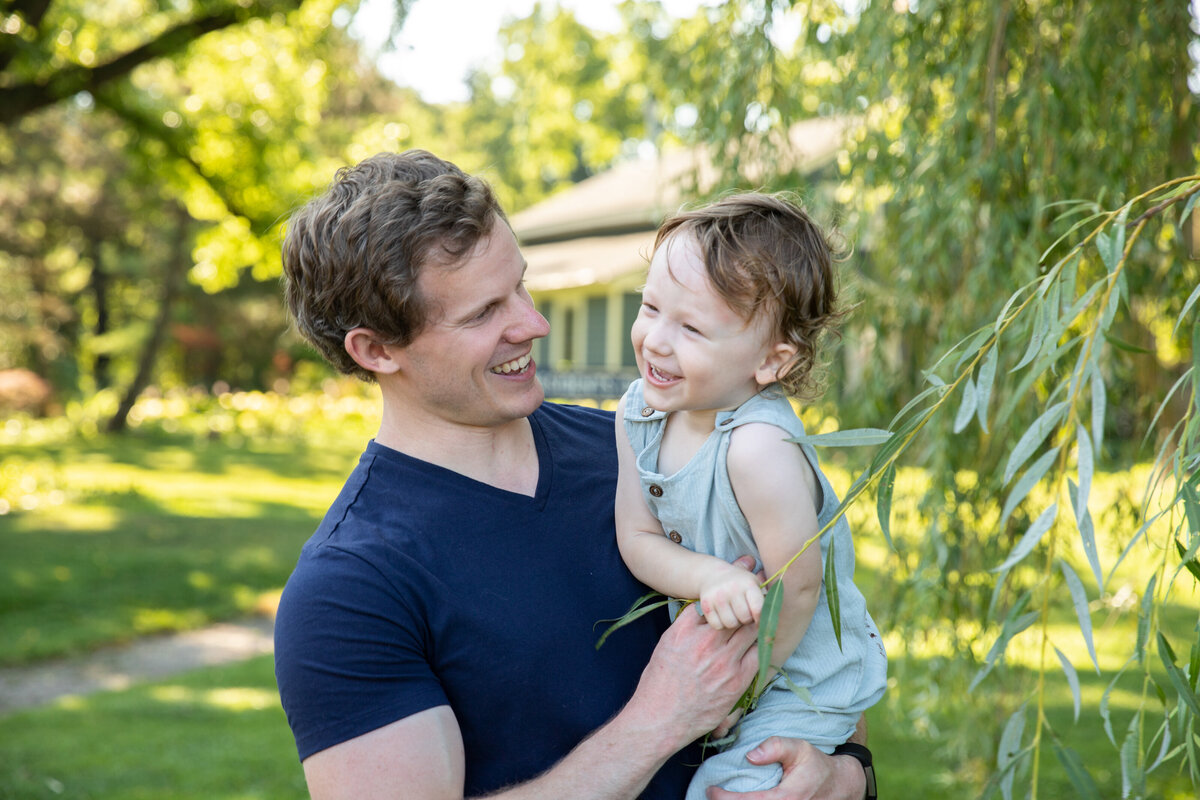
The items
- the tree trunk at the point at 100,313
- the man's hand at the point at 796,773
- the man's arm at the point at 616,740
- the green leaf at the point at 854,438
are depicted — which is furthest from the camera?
the tree trunk at the point at 100,313

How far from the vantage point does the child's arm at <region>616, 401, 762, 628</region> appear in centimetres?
156

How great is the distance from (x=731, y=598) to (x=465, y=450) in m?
0.53

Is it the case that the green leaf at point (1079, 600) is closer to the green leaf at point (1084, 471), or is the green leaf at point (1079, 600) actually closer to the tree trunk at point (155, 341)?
the green leaf at point (1084, 471)

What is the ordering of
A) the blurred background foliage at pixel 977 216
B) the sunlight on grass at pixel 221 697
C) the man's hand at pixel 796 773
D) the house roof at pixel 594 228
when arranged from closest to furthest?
1. the man's hand at pixel 796 773
2. the blurred background foliage at pixel 977 216
3. the sunlight on grass at pixel 221 697
4. the house roof at pixel 594 228

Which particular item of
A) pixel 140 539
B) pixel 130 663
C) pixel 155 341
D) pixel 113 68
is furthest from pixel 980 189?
pixel 155 341

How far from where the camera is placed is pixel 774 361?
1.68 m

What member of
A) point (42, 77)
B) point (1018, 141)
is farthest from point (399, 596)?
point (42, 77)

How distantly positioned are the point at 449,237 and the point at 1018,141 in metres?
2.17

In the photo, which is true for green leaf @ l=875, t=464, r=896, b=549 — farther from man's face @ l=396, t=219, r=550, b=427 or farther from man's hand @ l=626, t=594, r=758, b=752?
man's face @ l=396, t=219, r=550, b=427

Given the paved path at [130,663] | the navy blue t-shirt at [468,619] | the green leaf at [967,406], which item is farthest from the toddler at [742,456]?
the paved path at [130,663]

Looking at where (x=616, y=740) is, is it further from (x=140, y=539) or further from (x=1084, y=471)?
(x=140, y=539)

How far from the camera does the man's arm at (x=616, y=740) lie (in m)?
1.47

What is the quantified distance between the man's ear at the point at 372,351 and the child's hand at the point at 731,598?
66 centimetres

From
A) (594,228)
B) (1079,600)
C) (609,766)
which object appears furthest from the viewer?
(594,228)
